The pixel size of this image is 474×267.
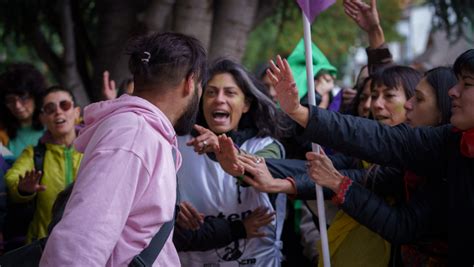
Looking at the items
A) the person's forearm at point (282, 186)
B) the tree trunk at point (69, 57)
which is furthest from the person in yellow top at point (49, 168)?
the tree trunk at point (69, 57)

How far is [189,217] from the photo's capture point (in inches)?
137

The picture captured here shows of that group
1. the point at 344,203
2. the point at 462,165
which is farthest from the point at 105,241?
the point at 462,165

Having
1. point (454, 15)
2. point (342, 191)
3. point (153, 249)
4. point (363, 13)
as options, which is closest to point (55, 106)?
point (363, 13)

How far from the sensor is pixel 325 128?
268 cm

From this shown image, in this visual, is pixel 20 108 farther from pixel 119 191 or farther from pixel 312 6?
pixel 119 191

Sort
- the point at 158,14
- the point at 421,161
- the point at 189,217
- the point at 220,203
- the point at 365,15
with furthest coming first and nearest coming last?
the point at 158,14 → the point at 365,15 → the point at 220,203 → the point at 189,217 → the point at 421,161

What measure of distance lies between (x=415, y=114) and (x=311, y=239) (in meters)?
1.27

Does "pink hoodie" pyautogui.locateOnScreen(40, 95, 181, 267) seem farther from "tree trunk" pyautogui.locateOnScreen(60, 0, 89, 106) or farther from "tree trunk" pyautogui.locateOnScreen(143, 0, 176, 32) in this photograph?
"tree trunk" pyautogui.locateOnScreen(60, 0, 89, 106)

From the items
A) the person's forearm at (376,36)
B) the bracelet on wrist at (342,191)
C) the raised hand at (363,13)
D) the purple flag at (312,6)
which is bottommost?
the bracelet on wrist at (342,191)

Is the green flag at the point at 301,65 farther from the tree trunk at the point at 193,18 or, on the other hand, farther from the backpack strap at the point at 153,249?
the backpack strap at the point at 153,249

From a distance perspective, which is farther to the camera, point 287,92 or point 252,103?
point 252,103

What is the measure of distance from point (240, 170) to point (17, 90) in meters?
2.80

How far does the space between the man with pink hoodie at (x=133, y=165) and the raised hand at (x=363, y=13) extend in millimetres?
2031

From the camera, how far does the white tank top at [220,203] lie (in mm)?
3625
